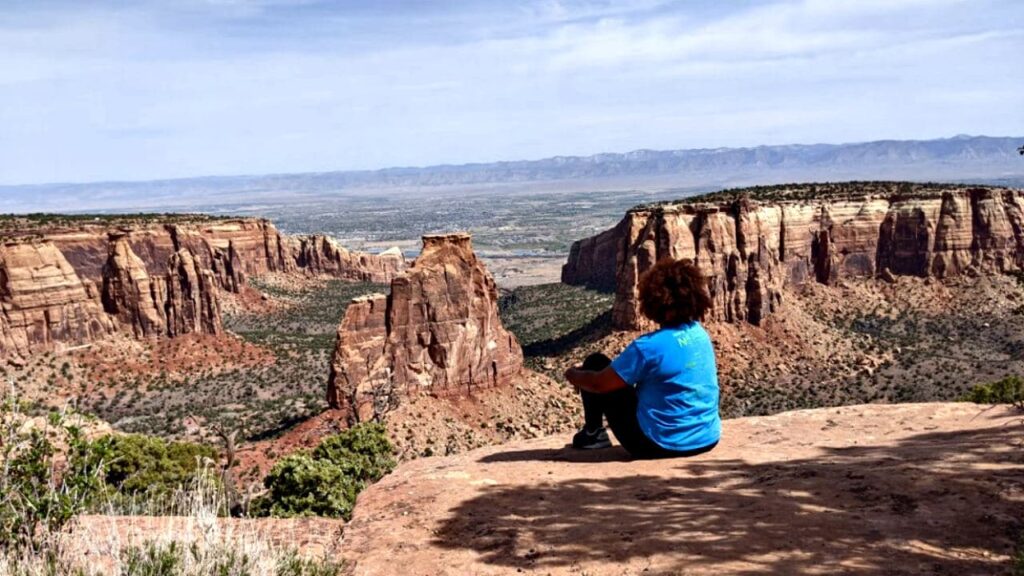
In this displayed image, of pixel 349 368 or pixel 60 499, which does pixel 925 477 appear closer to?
pixel 60 499

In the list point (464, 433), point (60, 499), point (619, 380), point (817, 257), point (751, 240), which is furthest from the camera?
point (817, 257)

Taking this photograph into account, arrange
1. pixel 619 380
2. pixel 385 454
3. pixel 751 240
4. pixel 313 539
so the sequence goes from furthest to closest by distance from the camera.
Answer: pixel 751 240 < pixel 385 454 < pixel 619 380 < pixel 313 539

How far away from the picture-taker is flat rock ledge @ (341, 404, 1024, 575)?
7.71m

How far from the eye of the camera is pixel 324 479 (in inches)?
720

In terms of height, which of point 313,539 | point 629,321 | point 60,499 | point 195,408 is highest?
point 60,499

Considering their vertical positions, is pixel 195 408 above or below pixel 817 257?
below

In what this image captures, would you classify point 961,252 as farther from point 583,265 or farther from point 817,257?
point 583,265

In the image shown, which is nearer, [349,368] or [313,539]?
[313,539]

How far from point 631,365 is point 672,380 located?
565 mm

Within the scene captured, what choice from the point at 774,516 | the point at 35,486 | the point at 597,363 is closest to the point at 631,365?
the point at 597,363

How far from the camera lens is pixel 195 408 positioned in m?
54.4

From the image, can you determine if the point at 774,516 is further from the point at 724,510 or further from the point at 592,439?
the point at 592,439

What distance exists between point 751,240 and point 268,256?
2907 inches

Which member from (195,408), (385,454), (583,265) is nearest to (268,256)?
(583,265)
